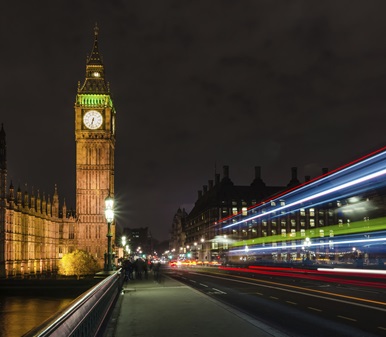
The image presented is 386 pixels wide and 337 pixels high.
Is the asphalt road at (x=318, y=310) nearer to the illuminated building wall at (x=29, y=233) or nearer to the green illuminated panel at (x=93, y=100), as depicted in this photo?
the illuminated building wall at (x=29, y=233)

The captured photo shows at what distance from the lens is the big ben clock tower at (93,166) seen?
120m

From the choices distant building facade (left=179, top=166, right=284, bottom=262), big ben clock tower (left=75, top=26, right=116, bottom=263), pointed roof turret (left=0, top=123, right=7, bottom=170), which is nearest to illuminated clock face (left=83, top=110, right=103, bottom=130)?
big ben clock tower (left=75, top=26, right=116, bottom=263)

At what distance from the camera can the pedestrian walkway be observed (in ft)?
47.1

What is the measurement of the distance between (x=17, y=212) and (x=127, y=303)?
224 ft

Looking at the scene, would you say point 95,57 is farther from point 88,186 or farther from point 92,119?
point 88,186

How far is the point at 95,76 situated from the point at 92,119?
1427 centimetres

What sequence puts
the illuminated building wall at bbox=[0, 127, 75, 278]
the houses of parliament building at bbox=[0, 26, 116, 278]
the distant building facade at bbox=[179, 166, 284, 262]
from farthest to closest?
1. the distant building facade at bbox=[179, 166, 284, 262]
2. the houses of parliament building at bbox=[0, 26, 116, 278]
3. the illuminated building wall at bbox=[0, 127, 75, 278]

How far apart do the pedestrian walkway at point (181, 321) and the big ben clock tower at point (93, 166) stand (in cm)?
9876

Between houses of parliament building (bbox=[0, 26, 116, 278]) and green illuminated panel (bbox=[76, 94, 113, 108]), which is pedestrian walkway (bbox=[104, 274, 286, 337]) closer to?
houses of parliament building (bbox=[0, 26, 116, 278])

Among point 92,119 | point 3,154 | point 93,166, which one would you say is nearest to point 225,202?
point 93,166

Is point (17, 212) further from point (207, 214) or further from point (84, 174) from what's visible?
point (207, 214)

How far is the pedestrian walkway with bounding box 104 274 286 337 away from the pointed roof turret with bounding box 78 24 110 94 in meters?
110

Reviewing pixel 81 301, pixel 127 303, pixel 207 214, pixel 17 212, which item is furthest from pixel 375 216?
pixel 207 214

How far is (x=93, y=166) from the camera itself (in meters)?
123
